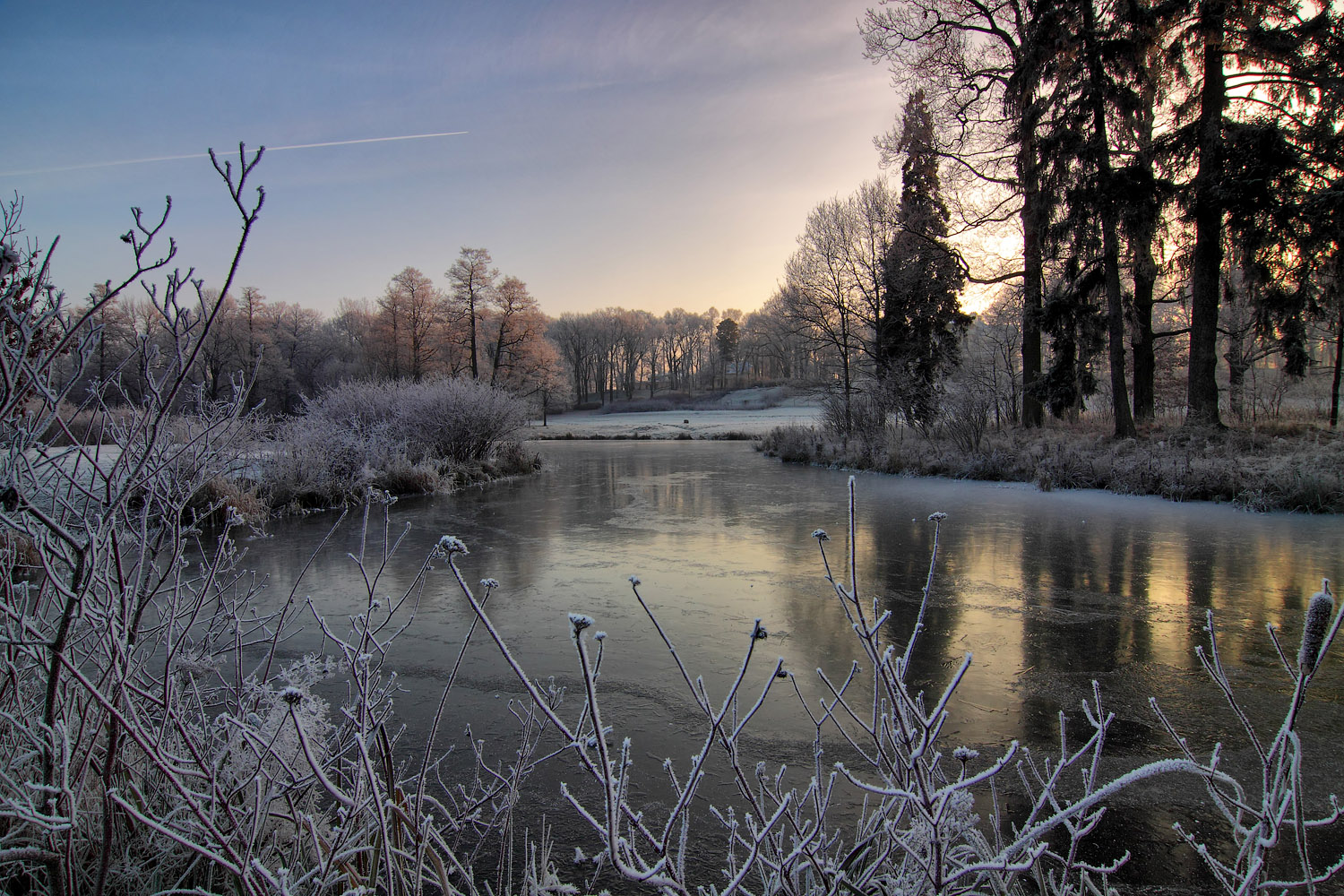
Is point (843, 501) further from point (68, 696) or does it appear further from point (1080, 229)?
point (68, 696)

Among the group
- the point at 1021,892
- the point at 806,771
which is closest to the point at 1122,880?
the point at 1021,892

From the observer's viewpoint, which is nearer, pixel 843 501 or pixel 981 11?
pixel 843 501

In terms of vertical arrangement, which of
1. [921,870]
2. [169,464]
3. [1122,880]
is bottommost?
[1122,880]

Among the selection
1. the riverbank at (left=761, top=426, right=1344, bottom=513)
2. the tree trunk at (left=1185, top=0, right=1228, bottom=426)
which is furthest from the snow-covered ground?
the tree trunk at (left=1185, top=0, right=1228, bottom=426)

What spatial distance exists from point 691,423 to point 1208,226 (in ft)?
105

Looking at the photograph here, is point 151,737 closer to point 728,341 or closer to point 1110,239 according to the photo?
point 1110,239

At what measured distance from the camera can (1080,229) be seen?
15273 millimetres

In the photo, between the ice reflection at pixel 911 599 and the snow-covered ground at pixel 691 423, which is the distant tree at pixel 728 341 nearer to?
the snow-covered ground at pixel 691 423

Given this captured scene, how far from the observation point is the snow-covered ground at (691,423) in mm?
38094

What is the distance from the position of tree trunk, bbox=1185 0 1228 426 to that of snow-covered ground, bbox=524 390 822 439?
14.7m

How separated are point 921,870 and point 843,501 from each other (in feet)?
36.5

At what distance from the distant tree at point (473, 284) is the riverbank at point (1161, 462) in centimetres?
2982

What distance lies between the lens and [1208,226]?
47.9ft

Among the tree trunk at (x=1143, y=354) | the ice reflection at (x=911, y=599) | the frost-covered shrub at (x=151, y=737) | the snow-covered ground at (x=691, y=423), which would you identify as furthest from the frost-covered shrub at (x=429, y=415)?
the tree trunk at (x=1143, y=354)
